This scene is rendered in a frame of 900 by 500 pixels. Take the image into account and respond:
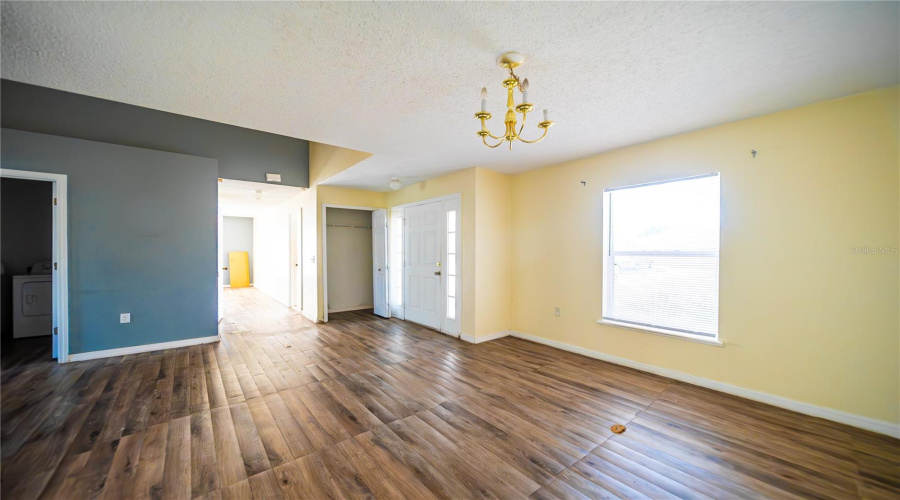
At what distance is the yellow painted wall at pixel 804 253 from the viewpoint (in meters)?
2.25

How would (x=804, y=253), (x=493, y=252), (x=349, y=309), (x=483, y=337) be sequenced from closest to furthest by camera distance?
(x=804, y=253)
(x=483, y=337)
(x=493, y=252)
(x=349, y=309)

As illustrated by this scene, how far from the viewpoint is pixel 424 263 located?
5.35 metres

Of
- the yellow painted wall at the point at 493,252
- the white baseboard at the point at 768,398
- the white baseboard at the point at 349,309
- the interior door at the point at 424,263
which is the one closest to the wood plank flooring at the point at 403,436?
the white baseboard at the point at 768,398

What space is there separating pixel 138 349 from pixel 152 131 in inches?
118

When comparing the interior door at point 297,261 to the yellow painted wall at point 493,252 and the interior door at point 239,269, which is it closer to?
the yellow painted wall at point 493,252

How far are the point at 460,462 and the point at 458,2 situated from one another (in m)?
2.56

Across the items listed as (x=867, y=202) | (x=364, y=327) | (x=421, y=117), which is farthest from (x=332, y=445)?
(x=867, y=202)

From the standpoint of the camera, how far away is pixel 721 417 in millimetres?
2455

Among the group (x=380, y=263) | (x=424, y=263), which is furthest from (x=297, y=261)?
(x=424, y=263)

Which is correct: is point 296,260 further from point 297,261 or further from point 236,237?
point 236,237

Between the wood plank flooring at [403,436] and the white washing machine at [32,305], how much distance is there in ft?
4.57

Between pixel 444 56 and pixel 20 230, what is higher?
pixel 444 56

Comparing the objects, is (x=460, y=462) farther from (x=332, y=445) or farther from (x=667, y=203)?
(x=667, y=203)

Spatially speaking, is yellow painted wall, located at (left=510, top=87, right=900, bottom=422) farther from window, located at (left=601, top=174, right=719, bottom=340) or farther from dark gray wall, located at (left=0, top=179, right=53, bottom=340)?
dark gray wall, located at (left=0, top=179, right=53, bottom=340)
